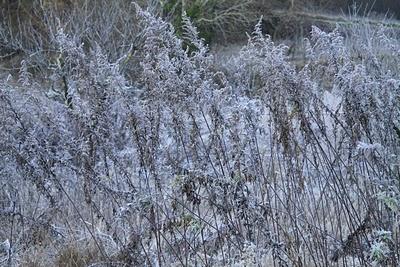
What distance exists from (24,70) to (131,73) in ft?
25.3

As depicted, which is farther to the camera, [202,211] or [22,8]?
[22,8]

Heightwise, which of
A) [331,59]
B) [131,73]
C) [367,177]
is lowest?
[131,73]

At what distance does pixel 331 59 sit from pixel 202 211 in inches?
51.8

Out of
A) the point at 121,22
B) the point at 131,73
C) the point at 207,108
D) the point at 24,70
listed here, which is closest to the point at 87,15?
the point at 121,22

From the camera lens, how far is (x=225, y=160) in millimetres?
4117

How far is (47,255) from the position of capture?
4559 millimetres

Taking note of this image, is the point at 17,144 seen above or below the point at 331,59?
below

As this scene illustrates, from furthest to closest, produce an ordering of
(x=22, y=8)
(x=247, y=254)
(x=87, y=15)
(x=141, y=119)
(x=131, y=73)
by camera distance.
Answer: (x=22, y=8) < (x=87, y=15) < (x=131, y=73) < (x=141, y=119) < (x=247, y=254)

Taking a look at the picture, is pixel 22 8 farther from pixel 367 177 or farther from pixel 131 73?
pixel 367 177

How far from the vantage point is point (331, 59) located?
13.3 feet

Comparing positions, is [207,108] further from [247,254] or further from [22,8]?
[22,8]

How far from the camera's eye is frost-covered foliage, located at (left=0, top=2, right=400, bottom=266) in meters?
3.69

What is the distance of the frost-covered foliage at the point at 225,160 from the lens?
3.69 metres

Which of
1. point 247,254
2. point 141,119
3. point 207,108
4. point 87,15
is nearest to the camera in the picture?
point 247,254
